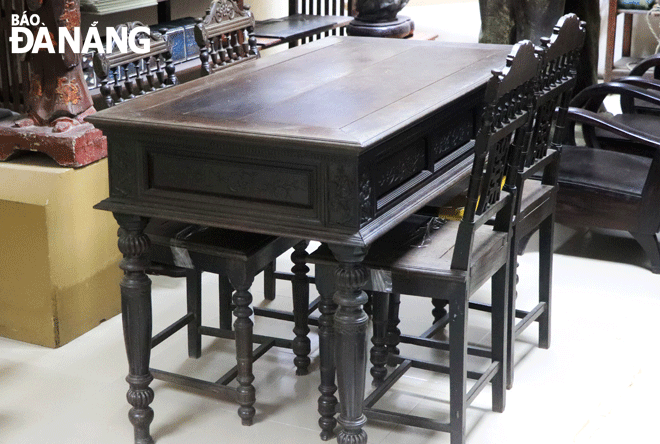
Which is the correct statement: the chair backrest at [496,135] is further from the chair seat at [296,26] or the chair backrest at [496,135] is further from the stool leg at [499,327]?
the chair seat at [296,26]

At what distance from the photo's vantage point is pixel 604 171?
418cm

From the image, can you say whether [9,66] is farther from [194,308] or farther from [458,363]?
[458,363]

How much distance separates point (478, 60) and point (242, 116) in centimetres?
102

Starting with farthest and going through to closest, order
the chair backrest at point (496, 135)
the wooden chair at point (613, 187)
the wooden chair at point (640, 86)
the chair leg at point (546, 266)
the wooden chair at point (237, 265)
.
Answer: the wooden chair at point (640, 86) → the wooden chair at point (613, 187) → the chair leg at point (546, 266) → the wooden chair at point (237, 265) → the chair backrest at point (496, 135)

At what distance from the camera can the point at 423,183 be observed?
262 centimetres

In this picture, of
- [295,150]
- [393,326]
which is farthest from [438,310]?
[295,150]

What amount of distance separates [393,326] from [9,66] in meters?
1.79

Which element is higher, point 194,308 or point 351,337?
point 351,337

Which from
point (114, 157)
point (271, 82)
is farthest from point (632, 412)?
point (114, 157)

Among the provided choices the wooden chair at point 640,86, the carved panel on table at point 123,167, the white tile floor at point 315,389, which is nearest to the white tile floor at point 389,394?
the white tile floor at point 315,389

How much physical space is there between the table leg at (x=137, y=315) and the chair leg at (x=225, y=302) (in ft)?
2.15

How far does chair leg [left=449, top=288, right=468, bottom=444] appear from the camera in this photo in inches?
98.7

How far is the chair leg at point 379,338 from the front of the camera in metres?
2.97

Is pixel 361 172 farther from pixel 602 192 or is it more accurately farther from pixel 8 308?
pixel 602 192
